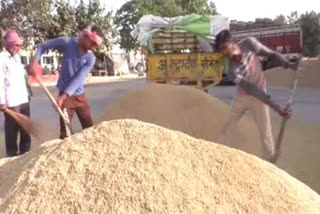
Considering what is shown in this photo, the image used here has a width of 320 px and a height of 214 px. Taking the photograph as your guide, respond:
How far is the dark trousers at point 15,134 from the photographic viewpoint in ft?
23.6

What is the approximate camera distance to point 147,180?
12.6 feet

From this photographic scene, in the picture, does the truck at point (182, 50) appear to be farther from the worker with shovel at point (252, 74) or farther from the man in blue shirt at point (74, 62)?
the man in blue shirt at point (74, 62)

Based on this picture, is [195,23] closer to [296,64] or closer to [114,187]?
[296,64]

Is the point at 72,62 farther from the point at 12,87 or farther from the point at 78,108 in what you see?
the point at 12,87

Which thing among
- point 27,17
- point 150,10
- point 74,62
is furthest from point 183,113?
point 150,10

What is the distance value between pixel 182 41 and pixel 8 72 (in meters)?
9.10

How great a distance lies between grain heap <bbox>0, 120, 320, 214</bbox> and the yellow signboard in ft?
31.3

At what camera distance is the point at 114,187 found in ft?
Answer: 12.4

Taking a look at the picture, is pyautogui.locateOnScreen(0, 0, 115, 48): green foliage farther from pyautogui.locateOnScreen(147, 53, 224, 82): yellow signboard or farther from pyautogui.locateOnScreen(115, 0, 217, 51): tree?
pyautogui.locateOnScreen(115, 0, 217, 51): tree

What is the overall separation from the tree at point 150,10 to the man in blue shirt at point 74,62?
4640 centimetres

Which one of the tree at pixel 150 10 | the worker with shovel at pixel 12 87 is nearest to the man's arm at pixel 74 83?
the worker with shovel at pixel 12 87

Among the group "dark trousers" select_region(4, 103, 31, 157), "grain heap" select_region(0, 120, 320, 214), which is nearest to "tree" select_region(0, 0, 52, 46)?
"dark trousers" select_region(4, 103, 31, 157)

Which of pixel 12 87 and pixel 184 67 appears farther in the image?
pixel 184 67

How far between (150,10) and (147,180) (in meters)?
60.5
